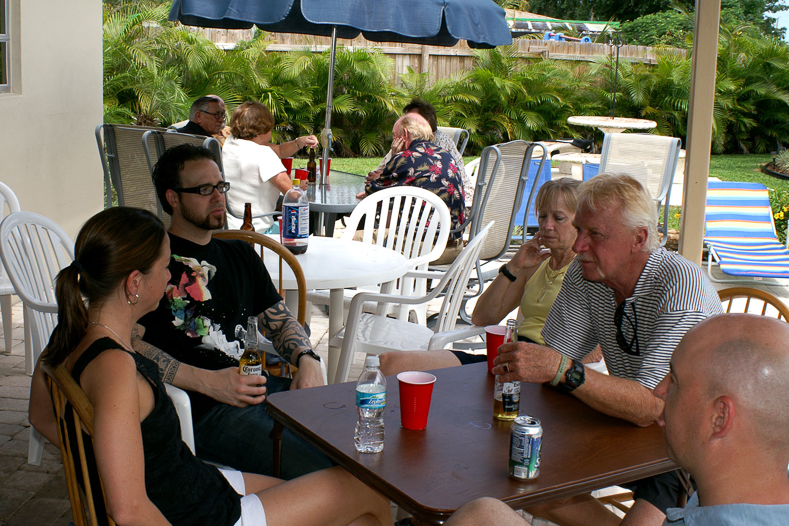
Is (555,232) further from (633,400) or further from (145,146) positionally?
(145,146)

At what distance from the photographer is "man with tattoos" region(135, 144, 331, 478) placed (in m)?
2.08

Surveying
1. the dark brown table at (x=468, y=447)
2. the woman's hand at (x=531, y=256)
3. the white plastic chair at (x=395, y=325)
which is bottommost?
the white plastic chair at (x=395, y=325)

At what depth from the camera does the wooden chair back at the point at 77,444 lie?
4.58 feet

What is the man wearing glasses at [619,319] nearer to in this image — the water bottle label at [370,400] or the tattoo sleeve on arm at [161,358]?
the water bottle label at [370,400]

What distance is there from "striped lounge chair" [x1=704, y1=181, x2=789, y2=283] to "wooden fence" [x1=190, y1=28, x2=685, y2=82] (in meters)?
8.83

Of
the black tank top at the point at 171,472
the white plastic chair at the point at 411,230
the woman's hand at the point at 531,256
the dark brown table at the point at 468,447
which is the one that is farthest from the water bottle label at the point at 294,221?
the black tank top at the point at 171,472

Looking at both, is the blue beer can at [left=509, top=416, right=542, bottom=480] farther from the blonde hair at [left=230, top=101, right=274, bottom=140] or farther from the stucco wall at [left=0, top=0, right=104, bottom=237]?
the stucco wall at [left=0, top=0, right=104, bottom=237]

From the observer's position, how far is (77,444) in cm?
145

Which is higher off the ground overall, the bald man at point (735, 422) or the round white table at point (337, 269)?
the bald man at point (735, 422)

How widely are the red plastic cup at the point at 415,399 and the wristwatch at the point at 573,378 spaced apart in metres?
0.36

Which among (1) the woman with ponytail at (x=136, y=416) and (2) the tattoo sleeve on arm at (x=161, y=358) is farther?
(2) the tattoo sleeve on arm at (x=161, y=358)

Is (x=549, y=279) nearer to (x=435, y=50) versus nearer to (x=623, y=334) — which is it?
(x=623, y=334)

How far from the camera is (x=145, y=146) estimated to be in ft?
14.2

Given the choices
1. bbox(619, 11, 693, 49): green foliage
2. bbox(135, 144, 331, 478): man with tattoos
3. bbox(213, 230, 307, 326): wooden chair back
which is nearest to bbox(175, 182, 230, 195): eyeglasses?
bbox(135, 144, 331, 478): man with tattoos
